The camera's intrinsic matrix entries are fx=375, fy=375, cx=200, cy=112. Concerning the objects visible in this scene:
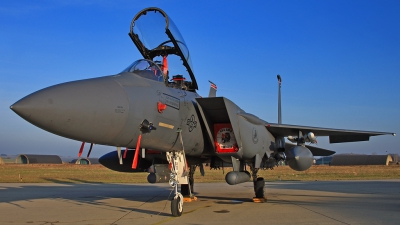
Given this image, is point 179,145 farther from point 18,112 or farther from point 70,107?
point 18,112

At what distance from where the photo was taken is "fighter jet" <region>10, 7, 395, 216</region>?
527cm

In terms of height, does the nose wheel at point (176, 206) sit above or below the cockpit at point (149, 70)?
below

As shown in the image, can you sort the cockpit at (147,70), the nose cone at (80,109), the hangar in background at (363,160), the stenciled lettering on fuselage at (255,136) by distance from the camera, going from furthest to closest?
1. the hangar in background at (363,160)
2. the stenciled lettering on fuselage at (255,136)
3. the cockpit at (147,70)
4. the nose cone at (80,109)

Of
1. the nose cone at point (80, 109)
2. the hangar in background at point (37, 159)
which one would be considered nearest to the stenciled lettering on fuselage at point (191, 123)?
the nose cone at point (80, 109)

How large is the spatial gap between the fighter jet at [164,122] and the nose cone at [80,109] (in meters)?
0.01

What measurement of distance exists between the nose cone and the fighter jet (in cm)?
1

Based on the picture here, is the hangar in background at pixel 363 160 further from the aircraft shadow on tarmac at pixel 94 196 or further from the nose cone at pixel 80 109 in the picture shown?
the nose cone at pixel 80 109

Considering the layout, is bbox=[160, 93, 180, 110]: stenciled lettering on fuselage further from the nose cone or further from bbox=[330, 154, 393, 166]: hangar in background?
bbox=[330, 154, 393, 166]: hangar in background

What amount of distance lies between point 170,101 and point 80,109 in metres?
2.32

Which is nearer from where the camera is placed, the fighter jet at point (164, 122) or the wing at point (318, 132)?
the fighter jet at point (164, 122)

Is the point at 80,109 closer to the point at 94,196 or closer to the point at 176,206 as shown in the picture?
the point at 176,206

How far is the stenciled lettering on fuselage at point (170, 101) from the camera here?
7071 millimetres

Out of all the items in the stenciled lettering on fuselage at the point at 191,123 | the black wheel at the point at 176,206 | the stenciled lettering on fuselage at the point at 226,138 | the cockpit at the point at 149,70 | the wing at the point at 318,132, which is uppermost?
the cockpit at the point at 149,70

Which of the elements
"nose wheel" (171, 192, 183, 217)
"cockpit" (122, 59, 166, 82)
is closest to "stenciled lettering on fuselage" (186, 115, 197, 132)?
"cockpit" (122, 59, 166, 82)
